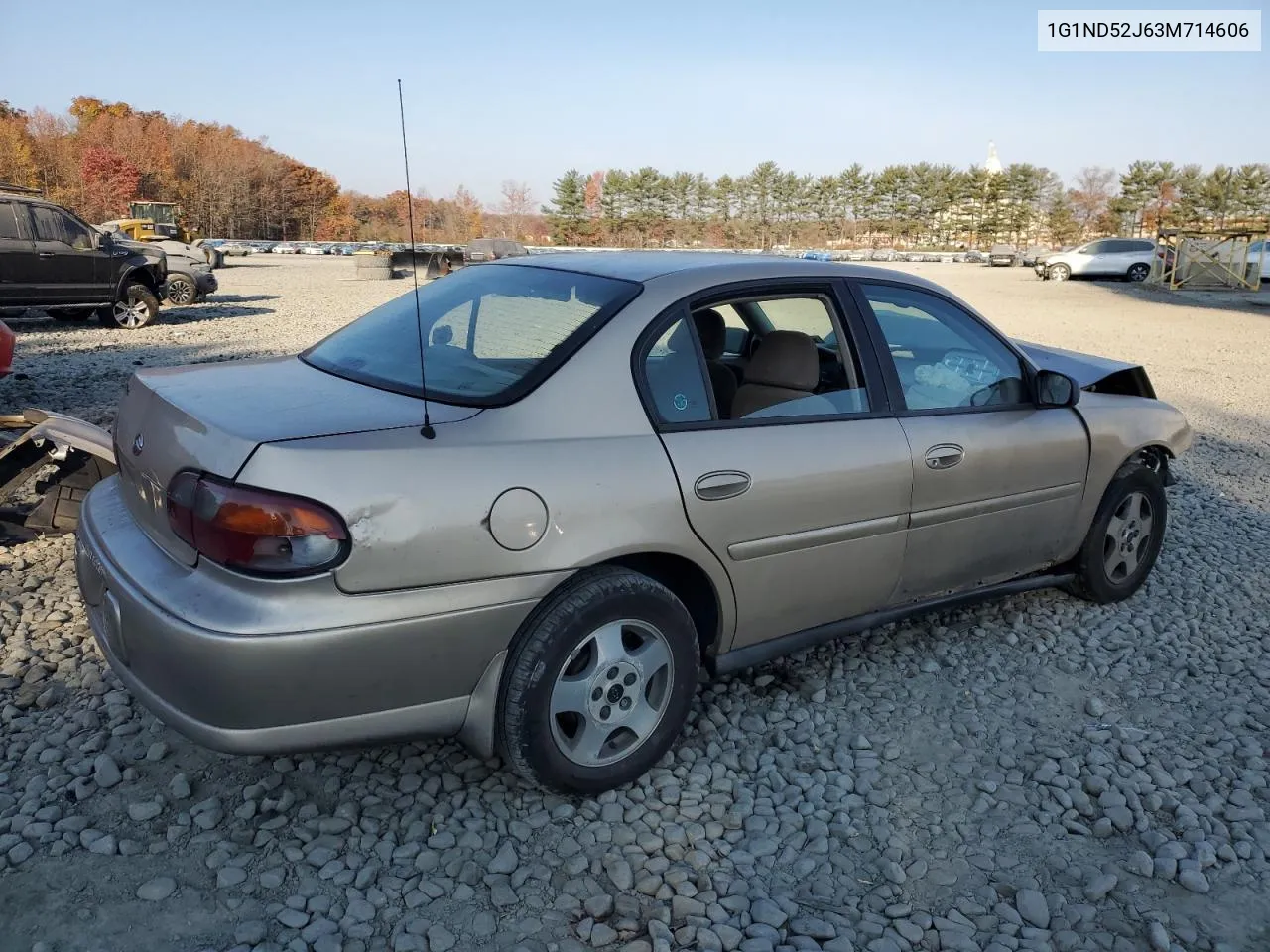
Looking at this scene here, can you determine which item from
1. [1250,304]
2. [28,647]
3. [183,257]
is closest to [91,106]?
[183,257]

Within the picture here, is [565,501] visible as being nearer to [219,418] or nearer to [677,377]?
[677,377]

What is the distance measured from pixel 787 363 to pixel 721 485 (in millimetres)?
793

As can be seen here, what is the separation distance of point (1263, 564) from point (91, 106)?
9480cm

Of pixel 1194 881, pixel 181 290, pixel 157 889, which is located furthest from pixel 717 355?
pixel 181 290

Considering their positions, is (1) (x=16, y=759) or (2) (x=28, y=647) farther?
(2) (x=28, y=647)

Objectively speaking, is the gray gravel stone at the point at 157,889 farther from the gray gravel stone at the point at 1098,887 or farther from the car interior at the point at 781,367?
the gray gravel stone at the point at 1098,887

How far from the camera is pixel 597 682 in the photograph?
280 centimetres

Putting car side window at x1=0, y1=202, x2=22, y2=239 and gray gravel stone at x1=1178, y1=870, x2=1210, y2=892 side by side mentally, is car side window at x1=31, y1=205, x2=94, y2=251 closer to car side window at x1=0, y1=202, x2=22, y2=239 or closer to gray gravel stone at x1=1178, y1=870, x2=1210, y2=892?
car side window at x1=0, y1=202, x2=22, y2=239

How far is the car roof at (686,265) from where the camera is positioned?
325 centimetres

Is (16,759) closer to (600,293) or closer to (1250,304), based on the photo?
(600,293)

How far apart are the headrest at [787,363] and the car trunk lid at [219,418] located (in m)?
1.28

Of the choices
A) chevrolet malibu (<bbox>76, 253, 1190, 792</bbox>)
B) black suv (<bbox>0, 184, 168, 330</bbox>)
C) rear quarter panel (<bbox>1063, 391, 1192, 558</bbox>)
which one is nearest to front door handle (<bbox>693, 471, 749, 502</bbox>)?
chevrolet malibu (<bbox>76, 253, 1190, 792</bbox>)

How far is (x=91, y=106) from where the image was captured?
80.3 m

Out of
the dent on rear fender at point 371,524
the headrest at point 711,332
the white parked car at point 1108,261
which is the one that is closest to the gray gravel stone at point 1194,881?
the headrest at point 711,332
